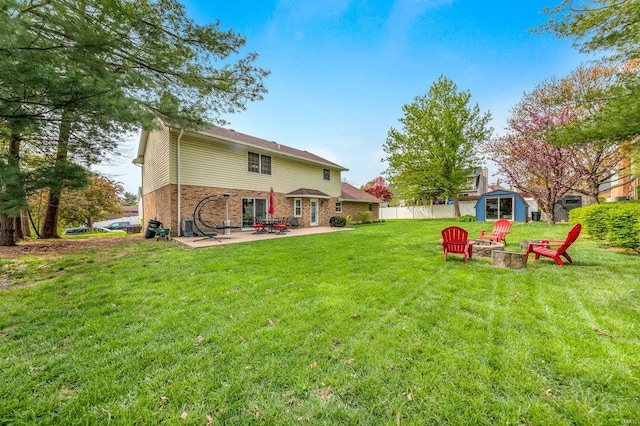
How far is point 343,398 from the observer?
198cm

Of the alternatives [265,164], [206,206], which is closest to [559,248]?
[206,206]

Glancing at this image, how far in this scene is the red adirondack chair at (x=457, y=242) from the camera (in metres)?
6.22

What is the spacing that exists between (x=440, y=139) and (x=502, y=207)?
8.18 meters

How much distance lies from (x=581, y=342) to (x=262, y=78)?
34.5 feet

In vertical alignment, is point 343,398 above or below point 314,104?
below

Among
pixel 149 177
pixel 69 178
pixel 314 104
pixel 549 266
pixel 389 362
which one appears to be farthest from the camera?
pixel 149 177

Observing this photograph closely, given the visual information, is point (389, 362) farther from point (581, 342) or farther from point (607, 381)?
point (581, 342)

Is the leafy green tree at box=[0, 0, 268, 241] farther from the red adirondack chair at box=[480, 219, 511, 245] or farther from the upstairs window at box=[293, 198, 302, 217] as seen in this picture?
the red adirondack chair at box=[480, 219, 511, 245]

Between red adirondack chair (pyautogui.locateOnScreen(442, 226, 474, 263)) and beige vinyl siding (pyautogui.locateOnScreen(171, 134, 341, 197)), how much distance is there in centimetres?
1114

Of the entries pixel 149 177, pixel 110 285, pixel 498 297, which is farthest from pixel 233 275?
pixel 149 177

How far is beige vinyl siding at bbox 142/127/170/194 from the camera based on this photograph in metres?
12.1

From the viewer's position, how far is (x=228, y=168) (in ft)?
44.6

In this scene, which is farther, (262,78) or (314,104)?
(314,104)

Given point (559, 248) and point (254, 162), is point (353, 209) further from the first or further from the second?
point (559, 248)
